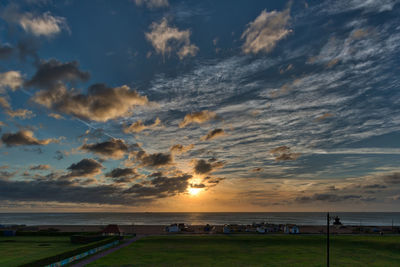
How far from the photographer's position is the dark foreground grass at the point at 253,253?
151 feet

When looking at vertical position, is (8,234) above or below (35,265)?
below

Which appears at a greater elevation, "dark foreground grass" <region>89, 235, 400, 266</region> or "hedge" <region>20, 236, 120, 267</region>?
"hedge" <region>20, 236, 120, 267</region>

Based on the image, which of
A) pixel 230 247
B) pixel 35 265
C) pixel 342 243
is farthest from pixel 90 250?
pixel 342 243

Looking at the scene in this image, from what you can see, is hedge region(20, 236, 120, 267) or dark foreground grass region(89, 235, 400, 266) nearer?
hedge region(20, 236, 120, 267)

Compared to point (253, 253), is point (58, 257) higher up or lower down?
higher up

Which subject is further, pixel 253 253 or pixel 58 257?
pixel 253 253

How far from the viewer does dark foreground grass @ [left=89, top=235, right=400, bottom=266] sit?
4594cm

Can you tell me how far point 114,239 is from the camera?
223 feet

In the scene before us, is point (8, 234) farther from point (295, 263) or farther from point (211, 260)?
point (295, 263)

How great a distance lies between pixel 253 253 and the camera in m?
55.8

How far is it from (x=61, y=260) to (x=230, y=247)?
1446 inches

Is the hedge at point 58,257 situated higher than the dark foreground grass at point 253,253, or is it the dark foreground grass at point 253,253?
the hedge at point 58,257

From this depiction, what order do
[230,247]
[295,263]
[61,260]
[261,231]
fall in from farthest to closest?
[261,231] < [230,247] < [295,263] < [61,260]

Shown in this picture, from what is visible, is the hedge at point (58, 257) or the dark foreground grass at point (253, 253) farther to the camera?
the dark foreground grass at point (253, 253)
